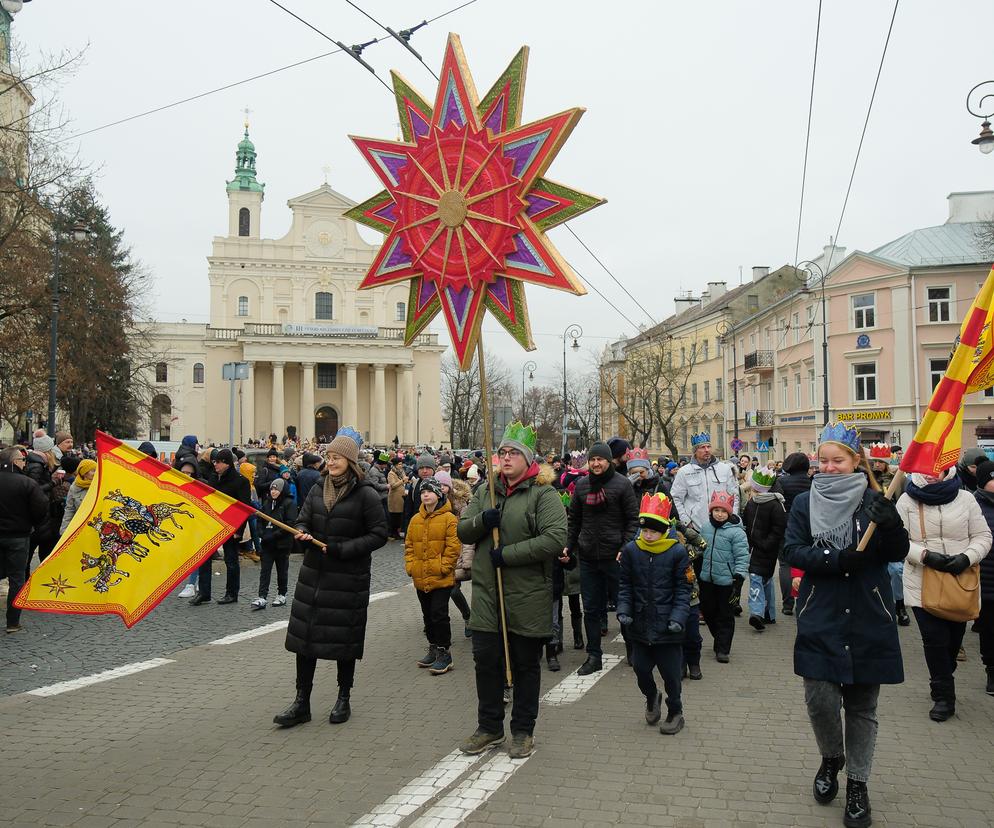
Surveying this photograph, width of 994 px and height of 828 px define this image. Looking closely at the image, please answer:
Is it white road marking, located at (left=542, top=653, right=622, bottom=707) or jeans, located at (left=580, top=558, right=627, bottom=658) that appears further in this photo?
jeans, located at (left=580, top=558, right=627, bottom=658)

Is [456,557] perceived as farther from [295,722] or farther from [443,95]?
[443,95]

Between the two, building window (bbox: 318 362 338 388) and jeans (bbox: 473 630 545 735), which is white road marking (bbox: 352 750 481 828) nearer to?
jeans (bbox: 473 630 545 735)

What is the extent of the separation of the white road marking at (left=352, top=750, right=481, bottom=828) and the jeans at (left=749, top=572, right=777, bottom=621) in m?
5.17

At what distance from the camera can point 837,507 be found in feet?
14.8

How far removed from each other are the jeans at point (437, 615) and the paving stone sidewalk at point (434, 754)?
0.31m

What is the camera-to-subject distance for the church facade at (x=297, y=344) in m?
66.5

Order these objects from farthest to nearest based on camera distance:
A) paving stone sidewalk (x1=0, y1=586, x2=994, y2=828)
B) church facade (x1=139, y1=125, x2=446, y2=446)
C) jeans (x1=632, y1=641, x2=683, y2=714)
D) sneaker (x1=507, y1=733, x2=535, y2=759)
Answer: church facade (x1=139, y1=125, x2=446, y2=446) < jeans (x1=632, y1=641, x2=683, y2=714) < sneaker (x1=507, y1=733, x2=535, y2=759) < paving stone sidewalk (x1=0, y1=586, x2=994, y2=828)

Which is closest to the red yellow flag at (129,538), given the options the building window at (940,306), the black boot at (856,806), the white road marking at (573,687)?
the white road marking at (573,687)

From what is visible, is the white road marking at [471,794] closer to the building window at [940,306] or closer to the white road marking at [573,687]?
the white road marking at [573,687]

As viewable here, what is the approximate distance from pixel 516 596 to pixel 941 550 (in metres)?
3.34

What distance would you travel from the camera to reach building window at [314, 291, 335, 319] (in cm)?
7244

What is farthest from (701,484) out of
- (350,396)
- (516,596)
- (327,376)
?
(327,376)

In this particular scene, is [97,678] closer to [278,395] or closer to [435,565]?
[435,565]

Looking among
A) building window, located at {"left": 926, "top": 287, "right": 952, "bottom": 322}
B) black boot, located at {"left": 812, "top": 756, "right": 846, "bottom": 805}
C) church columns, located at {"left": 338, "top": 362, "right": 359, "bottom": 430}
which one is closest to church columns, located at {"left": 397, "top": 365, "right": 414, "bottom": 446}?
church columns, located at {"left": 338, "top": 362, "right": 359, "bottom": 430}
